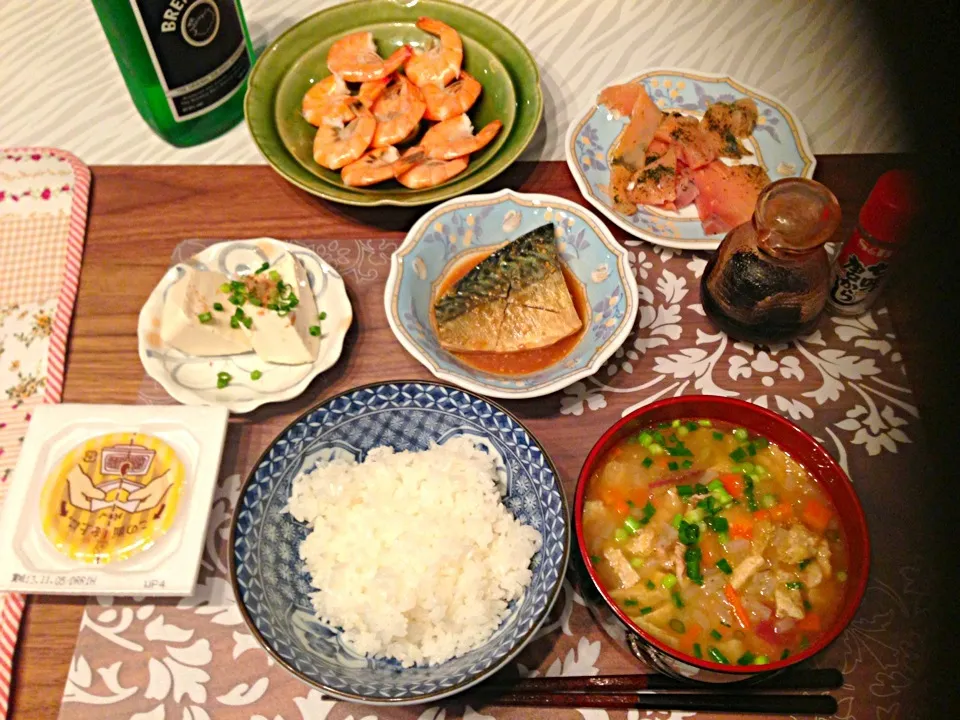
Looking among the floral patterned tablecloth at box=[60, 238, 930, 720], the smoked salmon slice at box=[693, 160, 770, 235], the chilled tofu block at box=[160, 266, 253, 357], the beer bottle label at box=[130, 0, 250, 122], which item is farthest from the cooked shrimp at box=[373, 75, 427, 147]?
the smoked salmon slice at box=[693, 160, 770, 235]

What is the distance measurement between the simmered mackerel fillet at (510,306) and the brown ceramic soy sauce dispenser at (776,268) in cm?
39

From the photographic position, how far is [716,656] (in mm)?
1330

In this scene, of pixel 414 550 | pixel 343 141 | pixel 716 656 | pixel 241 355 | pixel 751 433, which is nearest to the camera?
pixel 716 656

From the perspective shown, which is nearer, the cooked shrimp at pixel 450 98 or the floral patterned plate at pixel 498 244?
the floral patterned plate at pixel 498 244

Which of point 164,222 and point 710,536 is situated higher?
point 164,222

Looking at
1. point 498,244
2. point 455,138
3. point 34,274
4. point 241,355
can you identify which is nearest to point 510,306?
point 498,244

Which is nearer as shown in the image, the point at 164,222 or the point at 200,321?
the point at 200,321

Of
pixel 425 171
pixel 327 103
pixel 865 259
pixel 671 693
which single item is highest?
pixel 327 103

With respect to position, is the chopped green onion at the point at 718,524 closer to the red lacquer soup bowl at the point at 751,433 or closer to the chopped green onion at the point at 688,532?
the chopped green onion at the point at 688,532

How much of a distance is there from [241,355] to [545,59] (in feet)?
4.96

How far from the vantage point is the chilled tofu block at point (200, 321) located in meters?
1.73

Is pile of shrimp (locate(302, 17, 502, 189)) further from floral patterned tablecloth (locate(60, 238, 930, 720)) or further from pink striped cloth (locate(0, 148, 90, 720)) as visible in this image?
pink striped cloth (locate(0, 148, 90, 720))

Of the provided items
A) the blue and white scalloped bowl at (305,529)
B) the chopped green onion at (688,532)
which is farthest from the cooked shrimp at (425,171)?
the chopped green onion at (688,532)

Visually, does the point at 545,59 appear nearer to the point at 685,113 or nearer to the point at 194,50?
the point at 685,113
